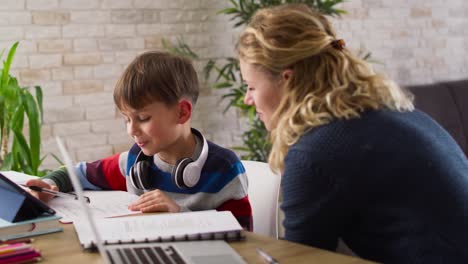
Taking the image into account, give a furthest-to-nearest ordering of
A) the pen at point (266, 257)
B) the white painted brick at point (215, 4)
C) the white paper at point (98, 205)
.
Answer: the white painted brick at point (215, 4)
the white paper at point (98, 205)
the pen at point (266, 257)

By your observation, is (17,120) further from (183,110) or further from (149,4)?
(183,110)

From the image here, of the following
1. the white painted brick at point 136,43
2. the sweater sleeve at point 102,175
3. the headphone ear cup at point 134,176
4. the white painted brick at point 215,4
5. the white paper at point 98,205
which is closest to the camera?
the white paper at point 98,205

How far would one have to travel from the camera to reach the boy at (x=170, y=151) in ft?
6.79

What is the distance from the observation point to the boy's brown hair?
7.00 ft

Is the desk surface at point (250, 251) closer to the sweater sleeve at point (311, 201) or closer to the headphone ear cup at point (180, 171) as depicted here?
the sweater sleeve at point (311, 201)

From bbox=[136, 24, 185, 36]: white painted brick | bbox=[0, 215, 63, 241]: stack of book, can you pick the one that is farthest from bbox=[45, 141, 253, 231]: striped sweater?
bbox=[136, 24, 185, 36]: white painted brick

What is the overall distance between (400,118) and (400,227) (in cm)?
23

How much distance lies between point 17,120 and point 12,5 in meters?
0.68

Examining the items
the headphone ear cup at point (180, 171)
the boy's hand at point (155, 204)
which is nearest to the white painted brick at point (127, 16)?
the headphone ear cup at point (180, 171)

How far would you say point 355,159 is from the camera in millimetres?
1488

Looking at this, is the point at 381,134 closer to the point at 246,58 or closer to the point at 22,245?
the point at 246,58

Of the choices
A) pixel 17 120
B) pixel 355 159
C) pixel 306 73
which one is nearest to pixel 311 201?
pixel 355 159

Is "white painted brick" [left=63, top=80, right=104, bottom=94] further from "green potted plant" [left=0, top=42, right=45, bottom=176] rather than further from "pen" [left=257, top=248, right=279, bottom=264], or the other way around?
"pen" [left=257, top=248, right=279, bottom=264]

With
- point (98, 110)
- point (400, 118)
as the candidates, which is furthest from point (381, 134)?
point (98, 110)
